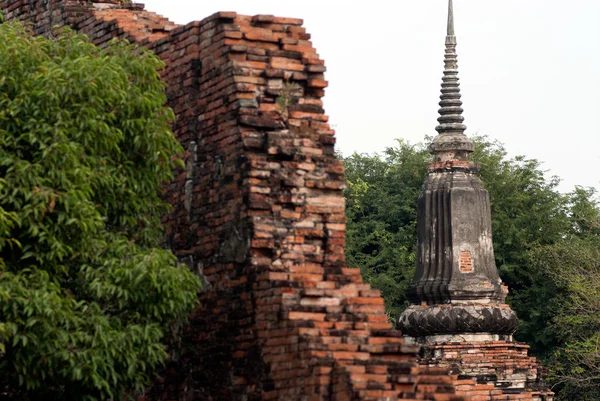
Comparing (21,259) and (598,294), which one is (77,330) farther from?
(598,294)

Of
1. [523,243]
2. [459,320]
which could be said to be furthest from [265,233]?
[523,243]

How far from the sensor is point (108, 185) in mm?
9867

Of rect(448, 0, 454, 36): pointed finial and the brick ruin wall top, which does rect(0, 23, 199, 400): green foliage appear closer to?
the brick ruin wall top

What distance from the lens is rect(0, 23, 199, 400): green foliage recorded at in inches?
365

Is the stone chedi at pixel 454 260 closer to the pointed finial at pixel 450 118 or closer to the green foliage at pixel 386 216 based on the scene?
the pointed finial at pixel 450 118

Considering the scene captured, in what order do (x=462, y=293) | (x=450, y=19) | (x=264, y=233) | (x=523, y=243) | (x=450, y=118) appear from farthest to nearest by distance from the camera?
(x=523, y=243)
(x=450, y=19)
(x=450, y=118)
(x=462, y=293)
(x=264, y=233)

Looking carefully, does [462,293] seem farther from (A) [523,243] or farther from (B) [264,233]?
(B) [264,233]

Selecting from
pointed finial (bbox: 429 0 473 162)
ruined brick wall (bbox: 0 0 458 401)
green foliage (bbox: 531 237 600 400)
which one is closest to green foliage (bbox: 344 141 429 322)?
green foliage (bbox: 531 237 600 400)

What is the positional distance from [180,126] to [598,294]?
757 inches

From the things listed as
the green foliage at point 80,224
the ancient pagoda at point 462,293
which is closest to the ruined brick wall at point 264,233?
the green foliage at point 80,224

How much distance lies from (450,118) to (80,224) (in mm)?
17965

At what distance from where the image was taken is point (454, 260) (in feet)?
82.6

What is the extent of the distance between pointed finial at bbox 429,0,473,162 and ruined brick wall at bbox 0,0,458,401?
1513cm

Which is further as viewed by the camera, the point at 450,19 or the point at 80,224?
the point at 450,19
